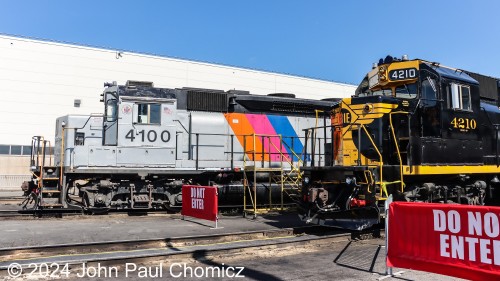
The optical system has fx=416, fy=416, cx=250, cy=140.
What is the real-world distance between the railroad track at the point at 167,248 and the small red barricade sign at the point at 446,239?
250 centimetres

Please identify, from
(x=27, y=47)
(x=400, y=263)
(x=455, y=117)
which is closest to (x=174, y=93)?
(x=455, y=117)

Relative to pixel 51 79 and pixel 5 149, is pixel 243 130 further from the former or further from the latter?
pixel 5 149

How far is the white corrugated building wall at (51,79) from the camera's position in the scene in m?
25.4

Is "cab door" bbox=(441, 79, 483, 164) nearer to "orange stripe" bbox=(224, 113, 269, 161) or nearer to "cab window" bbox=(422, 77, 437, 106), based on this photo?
"cab window" bbox=(422, 77, 437, 106)

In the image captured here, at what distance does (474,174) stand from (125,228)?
837cm

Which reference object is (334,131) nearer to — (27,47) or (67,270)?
(67,270)

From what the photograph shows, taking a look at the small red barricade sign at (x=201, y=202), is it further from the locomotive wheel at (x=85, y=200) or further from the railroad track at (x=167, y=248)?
the locomotive wheel at (x=85, y=200)

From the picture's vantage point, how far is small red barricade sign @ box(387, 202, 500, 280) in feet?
15.1

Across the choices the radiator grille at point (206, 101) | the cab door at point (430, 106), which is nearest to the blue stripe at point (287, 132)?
the radiator grille at point (206, 101)

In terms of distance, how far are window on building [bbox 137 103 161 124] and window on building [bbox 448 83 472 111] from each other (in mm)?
8049

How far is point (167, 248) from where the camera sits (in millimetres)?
7266

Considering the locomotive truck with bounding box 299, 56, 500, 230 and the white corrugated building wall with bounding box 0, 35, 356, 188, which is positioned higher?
the white corrugated building wall with bounding box 0, 35, 356, 188

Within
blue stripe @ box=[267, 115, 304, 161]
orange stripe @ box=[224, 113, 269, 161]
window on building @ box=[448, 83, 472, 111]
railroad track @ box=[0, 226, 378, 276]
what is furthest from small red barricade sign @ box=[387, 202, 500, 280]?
blue stripe @ box=[267, 115, 304, 161]

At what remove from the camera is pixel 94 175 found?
477 inches
